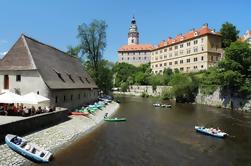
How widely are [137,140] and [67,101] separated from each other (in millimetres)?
15386

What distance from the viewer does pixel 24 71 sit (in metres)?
35.7

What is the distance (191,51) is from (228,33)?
1438cm

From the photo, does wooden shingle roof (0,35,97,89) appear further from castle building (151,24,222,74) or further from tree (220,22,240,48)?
tree (220,22,240,48)

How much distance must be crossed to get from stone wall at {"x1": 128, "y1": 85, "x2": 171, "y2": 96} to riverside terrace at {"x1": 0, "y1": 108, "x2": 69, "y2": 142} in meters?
65.7

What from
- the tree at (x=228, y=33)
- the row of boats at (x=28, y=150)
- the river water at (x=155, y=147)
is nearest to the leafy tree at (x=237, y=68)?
the river water at (x=155, y=147)

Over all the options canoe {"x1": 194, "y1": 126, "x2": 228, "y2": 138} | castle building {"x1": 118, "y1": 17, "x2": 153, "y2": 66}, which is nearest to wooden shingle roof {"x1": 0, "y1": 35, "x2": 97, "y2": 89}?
canoe {"x1": 194, "y1": 126, "x2": 228, "y2": 138}

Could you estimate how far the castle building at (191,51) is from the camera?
97438 mm

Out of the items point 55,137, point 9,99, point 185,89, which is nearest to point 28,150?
point 55,137

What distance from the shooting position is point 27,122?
25.2 m

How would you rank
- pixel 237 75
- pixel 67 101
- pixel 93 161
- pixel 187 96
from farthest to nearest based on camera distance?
pixel 187 96
pixel 237 75
pixel 67 101
pixel 93 161

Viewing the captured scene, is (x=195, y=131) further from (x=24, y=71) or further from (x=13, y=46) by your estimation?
(x=13, y=46)

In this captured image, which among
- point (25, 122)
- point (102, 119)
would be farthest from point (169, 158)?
point (102, 119)

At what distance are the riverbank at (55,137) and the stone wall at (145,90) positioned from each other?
61.9m

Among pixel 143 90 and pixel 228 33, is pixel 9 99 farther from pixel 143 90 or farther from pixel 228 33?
pixel 228 33
